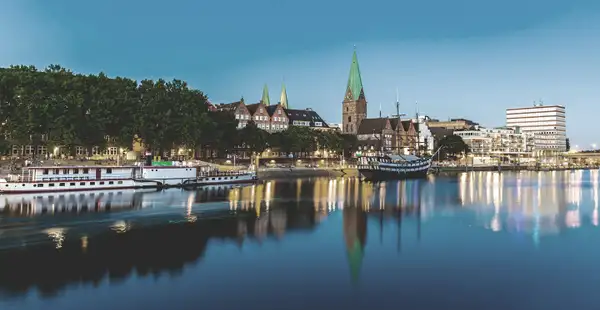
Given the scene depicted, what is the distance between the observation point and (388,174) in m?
92.2

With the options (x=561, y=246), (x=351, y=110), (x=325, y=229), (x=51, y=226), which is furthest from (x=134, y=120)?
(x=351, y=110)

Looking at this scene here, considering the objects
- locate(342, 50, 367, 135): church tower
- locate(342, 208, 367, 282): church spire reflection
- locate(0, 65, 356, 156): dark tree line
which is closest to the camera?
locate(342, 208, 367, 282): church spire reflection

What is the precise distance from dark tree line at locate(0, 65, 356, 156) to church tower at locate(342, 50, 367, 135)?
101110 millimetres

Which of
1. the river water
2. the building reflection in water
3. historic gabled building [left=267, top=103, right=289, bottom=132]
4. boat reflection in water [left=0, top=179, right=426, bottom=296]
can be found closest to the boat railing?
the river water

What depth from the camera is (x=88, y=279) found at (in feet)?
59.7

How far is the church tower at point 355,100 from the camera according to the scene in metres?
177

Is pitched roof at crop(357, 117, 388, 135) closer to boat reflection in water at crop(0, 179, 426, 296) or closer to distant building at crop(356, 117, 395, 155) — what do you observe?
distant building at crop(356, 117, 395, 155)

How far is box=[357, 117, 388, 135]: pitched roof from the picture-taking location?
171 m

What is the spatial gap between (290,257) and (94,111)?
4837 centimetres

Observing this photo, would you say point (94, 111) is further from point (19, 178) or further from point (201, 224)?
point (201, 224)

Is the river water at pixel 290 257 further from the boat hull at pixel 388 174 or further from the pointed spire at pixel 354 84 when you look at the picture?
the pointed spire at pixel 354 84

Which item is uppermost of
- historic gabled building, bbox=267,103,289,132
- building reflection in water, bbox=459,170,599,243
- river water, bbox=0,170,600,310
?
historic gabled building, bbox=267,103,289,132

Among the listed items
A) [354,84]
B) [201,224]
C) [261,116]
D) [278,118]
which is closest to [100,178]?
[201,224]

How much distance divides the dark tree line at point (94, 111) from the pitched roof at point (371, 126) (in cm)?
9715
